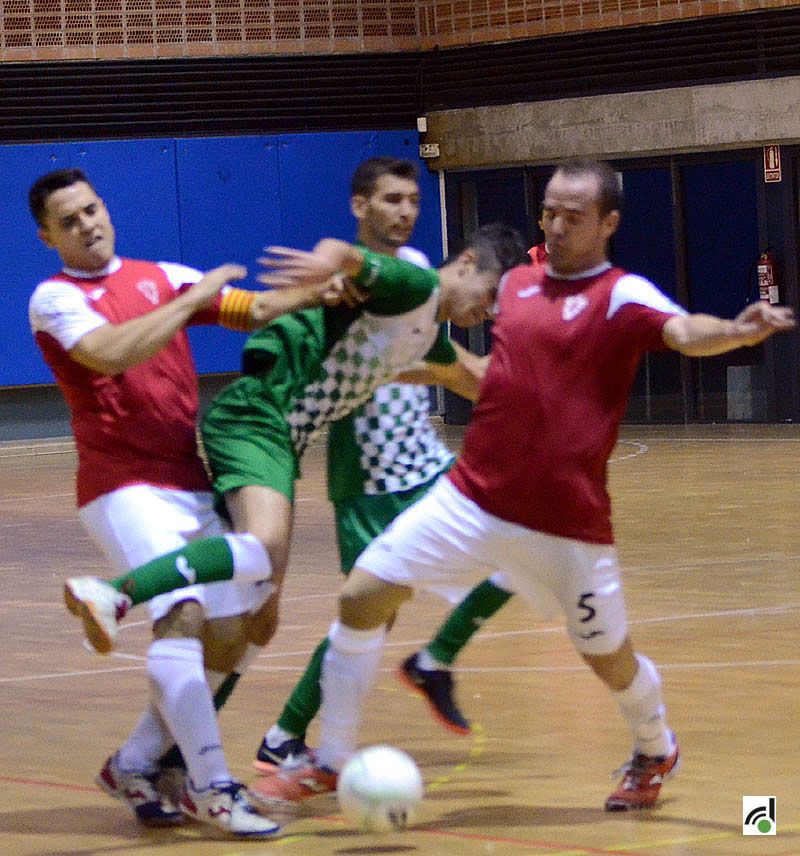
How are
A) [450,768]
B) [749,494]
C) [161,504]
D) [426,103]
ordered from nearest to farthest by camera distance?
[161,504] < [450,768] < [749,494] < [426,103]

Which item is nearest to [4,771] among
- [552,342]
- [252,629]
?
[252,629]

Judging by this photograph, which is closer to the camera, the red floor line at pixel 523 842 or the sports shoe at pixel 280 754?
the red floor line at pixel 523 842

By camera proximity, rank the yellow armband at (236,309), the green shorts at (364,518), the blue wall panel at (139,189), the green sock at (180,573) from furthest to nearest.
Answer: the blue wall panel at (139,189), the green shorts at (364,518), the yellow armband at (236,309), the green sock at (180,573)

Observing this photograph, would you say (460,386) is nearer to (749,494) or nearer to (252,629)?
(252,629)

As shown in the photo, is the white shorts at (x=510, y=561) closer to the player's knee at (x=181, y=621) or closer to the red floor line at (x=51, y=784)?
the player's knee at (x=181, y=621)

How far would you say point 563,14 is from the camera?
1902 cm

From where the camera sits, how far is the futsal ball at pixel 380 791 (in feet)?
14.9

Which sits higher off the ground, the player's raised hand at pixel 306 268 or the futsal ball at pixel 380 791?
the player's raised hand at pixel 306 268

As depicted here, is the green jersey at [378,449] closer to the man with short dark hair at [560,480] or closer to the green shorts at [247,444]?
the green shorts at [247,444]

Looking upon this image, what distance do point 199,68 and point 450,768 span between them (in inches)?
601

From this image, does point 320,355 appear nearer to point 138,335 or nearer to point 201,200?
point 138,335

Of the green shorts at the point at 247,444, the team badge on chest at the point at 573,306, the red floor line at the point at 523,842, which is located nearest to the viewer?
the red floor line at the point at 523,842

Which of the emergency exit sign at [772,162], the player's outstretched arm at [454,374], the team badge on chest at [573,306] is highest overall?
the emergency exit sign at [772,162]

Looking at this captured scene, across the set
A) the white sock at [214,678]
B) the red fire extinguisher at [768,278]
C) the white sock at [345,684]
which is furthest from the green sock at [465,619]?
the red fire extinguisher at [768,278]
